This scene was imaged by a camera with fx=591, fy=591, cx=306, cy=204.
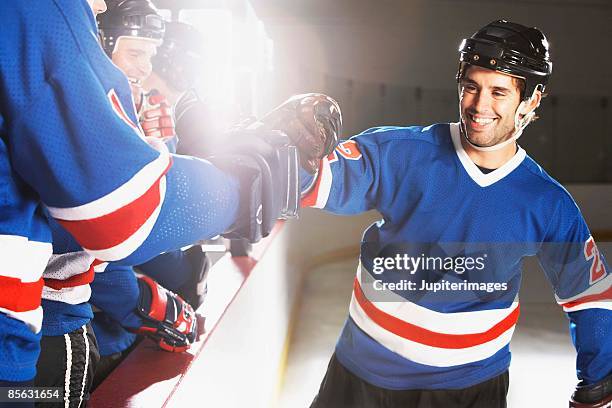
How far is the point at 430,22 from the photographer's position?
6.13 meters

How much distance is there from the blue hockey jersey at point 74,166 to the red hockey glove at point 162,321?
0.63 meters

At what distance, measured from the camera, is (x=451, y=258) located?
47.6 inches

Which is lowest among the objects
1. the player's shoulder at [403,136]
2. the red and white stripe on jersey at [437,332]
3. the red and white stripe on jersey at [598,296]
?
the red and white stripe on jersey at [437,332]

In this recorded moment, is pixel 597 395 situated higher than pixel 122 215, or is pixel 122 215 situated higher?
pixel 122 215

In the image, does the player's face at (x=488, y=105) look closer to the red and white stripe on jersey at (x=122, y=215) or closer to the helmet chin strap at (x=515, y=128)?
the helmet chin strap at (x=515, y=128)

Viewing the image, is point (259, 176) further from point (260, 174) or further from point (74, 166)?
point (74, 166)

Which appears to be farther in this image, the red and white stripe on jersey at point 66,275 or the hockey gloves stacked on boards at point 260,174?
the red and white stripe on jersey at point 66,275

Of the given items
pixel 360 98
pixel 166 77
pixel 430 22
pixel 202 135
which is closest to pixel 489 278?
pixel 202 135

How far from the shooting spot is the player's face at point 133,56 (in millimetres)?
1476

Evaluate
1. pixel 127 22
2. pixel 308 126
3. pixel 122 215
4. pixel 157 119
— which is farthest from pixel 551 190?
pixel 157 119

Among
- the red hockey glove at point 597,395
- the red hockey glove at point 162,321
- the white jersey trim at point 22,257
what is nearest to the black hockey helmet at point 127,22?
the red hockey glove at point 162,321

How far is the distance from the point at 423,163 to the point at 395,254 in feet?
0.66

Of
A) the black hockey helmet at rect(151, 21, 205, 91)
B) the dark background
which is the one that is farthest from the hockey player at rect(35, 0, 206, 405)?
the dark background

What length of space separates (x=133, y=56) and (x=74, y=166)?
1.16 m
